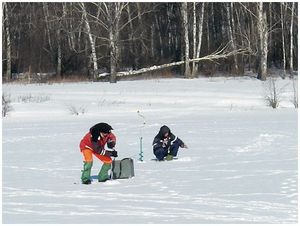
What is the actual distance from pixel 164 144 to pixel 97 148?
8.66 ft

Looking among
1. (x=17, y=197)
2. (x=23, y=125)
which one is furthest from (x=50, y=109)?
(x=17, y=197)

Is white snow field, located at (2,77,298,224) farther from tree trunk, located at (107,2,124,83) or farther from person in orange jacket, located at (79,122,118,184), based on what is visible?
tree trunk, located at (107,2,124,83)

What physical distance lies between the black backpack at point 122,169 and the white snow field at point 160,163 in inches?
7.9

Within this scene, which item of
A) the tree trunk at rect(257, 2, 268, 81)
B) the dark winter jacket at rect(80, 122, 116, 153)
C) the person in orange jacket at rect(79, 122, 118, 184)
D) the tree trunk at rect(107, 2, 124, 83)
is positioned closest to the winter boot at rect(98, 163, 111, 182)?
the person in orange jacket at rect(79, 122, 118, 184)

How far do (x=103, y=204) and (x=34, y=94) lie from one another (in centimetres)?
2390

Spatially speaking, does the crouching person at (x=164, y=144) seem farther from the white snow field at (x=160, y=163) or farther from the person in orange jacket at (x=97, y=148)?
the person in orange jacket at (x=97, y=148)

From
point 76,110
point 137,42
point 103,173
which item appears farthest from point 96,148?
point 137,42

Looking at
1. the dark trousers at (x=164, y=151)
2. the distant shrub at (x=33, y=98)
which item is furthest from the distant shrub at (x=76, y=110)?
the dark trousers at (x=164, y=151)

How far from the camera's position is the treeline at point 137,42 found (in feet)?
138

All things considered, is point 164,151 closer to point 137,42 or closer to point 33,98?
point 33,98

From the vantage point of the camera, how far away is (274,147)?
15.7m

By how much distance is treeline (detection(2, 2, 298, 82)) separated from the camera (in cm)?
4200

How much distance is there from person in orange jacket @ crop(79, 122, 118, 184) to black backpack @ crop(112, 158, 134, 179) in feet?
0.63

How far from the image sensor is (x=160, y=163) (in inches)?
539
